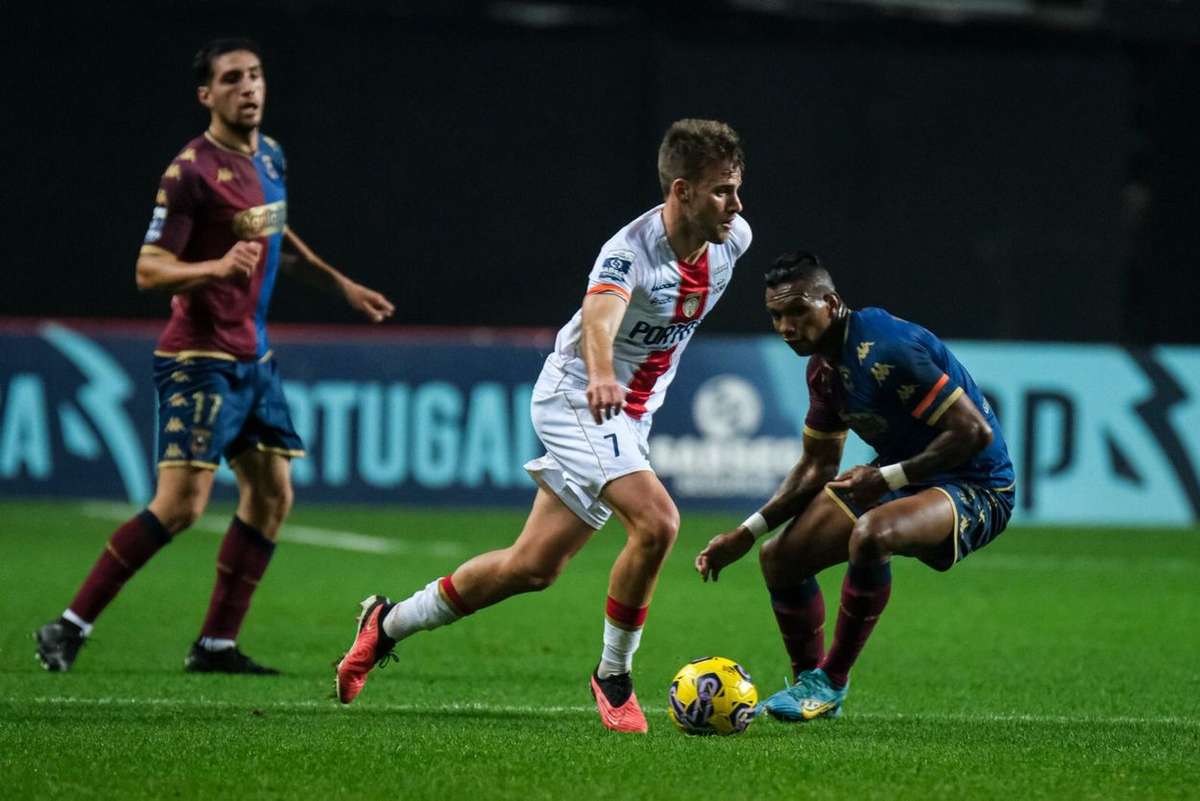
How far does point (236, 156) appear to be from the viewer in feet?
24.8

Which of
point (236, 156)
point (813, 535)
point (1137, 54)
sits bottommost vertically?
point (813, 535)

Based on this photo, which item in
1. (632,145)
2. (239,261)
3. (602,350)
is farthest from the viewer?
(632,145)

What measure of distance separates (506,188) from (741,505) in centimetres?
444

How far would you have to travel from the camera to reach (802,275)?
622cm

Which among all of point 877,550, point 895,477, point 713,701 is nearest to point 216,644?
point 713,701

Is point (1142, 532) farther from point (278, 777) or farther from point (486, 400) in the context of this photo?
point (278, 777)

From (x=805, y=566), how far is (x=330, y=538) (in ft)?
24.1

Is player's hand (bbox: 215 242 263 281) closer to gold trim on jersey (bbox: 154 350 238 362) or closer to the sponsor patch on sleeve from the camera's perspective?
gold trim on jersey (bbox: 154 350 238 362)

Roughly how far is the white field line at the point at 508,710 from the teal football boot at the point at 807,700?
12 centimetres

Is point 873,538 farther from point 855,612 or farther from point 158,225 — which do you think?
point 158,225

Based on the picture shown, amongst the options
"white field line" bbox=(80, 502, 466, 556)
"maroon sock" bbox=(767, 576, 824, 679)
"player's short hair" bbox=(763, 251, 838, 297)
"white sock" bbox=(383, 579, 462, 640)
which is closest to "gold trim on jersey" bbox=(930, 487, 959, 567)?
"maroon sock" bbox=(767, 576, 824, 679)

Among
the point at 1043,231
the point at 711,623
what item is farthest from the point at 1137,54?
the point at 711,623

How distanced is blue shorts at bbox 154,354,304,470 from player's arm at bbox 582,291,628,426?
6.46 ft

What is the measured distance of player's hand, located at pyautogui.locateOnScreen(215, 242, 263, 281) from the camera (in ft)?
23.3
